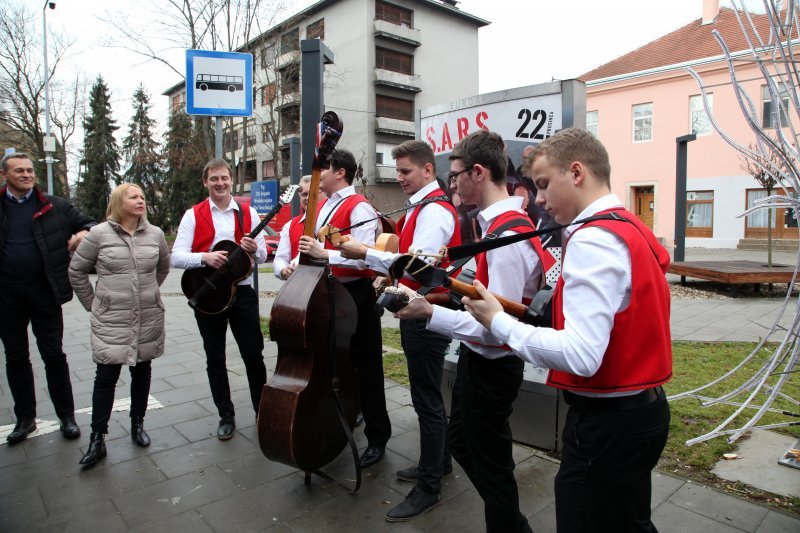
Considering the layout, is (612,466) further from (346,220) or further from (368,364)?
(346,220)

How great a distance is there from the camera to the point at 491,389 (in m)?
2.30

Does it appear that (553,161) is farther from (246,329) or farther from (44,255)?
(44,255)

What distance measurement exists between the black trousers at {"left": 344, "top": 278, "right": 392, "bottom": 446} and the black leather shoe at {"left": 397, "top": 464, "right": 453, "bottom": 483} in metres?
0.34

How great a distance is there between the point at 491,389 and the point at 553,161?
1.02 meters

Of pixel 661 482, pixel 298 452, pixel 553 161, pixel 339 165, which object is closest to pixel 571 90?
pixel 339 165

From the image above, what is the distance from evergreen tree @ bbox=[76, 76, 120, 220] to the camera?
4222 centimetres

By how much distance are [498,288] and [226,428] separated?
280 centimetres

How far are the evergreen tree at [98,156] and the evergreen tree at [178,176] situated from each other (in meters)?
4.79

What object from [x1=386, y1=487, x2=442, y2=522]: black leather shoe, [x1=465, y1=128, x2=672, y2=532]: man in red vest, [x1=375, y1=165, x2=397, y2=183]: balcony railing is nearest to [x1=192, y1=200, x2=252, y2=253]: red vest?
[x1=386, y1=487, x2=442, y2=522]: black leather shoe

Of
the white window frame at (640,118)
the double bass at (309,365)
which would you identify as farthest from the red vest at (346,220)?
the white window frame at (640,118)

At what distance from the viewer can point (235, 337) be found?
418 cm

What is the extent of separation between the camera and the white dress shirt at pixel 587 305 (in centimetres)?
153

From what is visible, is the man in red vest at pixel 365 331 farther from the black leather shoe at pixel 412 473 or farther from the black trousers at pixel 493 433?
the black trousers at pixel 493 433

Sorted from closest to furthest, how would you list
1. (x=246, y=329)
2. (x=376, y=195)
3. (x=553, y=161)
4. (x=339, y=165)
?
(x=553, y=161), (x=339, y=165), (x=246, y=329), (x=376, y=195)
